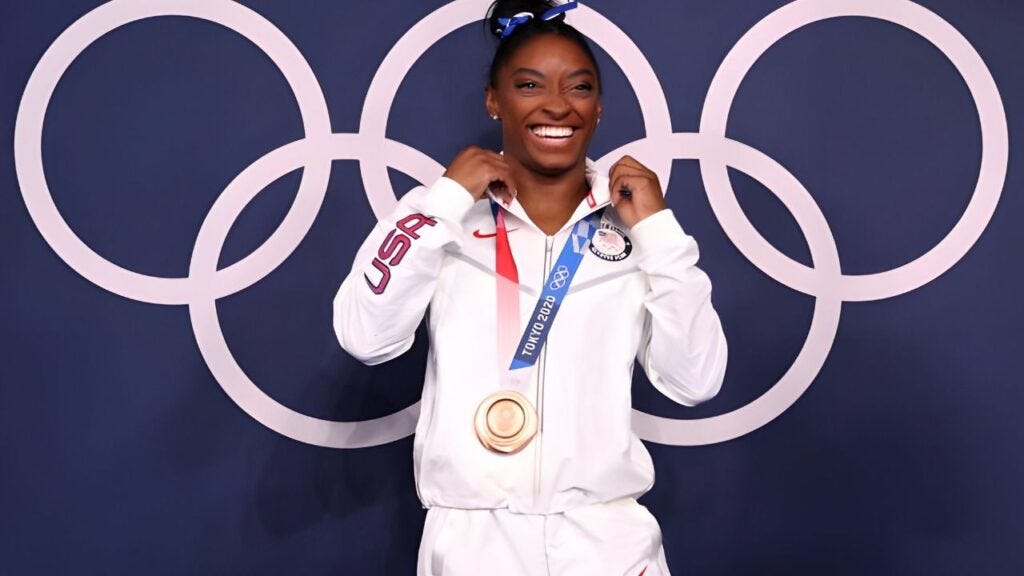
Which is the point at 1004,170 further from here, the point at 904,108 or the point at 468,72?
the point at 468,72

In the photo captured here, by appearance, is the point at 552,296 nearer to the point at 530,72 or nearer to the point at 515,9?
the point at 530,72

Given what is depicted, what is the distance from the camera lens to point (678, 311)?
6.33ft

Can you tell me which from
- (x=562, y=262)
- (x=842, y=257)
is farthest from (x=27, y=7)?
(x=842, y=257)

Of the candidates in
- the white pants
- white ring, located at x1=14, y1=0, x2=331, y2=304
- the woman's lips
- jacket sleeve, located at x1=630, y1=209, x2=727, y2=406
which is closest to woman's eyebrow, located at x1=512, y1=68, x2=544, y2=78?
the woman's lips

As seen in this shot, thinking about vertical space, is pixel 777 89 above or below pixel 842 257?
above

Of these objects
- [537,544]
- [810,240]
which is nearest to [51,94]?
[537,544]

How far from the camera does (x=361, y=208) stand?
2645 mm

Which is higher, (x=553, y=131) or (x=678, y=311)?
(x=553, y=131)

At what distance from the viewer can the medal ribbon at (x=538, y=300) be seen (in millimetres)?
1994

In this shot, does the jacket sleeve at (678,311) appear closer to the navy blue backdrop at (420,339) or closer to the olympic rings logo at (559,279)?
the olympic rings logo at (559,279)

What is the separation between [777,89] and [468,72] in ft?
2.57

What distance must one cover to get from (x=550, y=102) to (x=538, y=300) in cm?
39

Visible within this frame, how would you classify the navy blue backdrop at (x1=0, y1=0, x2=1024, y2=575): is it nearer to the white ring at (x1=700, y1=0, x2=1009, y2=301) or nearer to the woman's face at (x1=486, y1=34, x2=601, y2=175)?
the white ring at (x1=700, y1=0, x2=1009, y2=301)

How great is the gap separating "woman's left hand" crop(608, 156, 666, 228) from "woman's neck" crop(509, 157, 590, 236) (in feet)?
0.39
